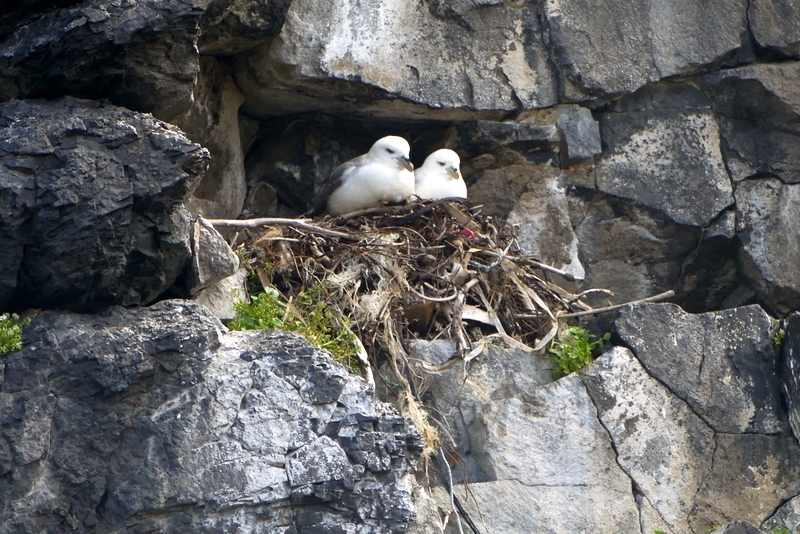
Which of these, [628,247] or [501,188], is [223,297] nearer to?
[501,188]

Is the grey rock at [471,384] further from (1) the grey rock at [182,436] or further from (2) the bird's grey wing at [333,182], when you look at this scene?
(2) the bird's grey wing at [333,182]

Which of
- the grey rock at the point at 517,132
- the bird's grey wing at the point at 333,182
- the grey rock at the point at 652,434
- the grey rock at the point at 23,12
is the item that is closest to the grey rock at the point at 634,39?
the grey rock at the point at 517,132

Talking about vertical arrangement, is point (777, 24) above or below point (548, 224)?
above

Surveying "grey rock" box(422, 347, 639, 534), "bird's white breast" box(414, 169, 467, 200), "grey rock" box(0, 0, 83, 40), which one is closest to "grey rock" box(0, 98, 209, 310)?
"grey rock" box(0, 0, 83, 40)

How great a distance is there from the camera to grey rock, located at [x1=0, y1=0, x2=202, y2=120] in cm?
371

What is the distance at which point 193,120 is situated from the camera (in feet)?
17.8

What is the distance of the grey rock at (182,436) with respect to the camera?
3367 mm

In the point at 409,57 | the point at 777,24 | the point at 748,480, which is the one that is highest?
the point at 777,24

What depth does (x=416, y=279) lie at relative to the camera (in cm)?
519

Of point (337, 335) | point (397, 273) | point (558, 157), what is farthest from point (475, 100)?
point (337, 335)

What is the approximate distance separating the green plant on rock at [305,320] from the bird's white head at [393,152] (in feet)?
4.02

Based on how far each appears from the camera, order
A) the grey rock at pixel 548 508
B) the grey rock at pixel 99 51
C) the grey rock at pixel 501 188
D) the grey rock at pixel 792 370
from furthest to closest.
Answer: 1. the grey rock at pixel 501 188
2. the grey rock at pixel 792 370
3. the grey rock at pixel 548 508
4. the grey rock at pixel 99 51

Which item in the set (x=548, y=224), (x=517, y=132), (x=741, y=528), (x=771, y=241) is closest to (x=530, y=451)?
(x=741, y=528)

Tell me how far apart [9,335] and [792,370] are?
10.7 feet
